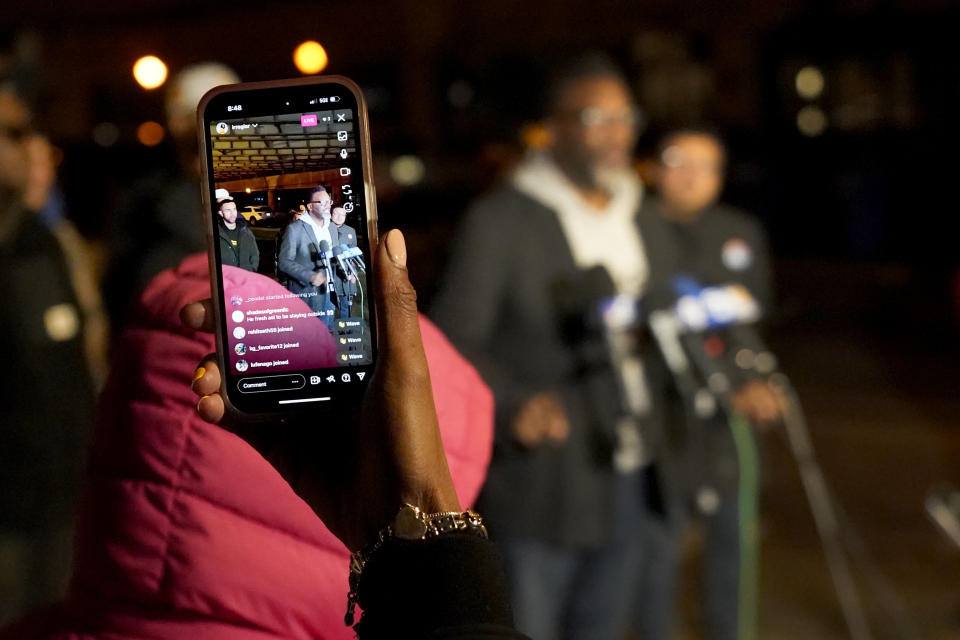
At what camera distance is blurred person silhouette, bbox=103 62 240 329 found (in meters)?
3.54

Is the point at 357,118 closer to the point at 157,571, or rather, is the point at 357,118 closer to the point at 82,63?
the point at 157,571

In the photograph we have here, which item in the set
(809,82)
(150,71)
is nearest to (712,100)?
(809,82)

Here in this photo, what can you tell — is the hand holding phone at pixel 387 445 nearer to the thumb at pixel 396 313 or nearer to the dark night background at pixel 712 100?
the thumb at pixel 396 313

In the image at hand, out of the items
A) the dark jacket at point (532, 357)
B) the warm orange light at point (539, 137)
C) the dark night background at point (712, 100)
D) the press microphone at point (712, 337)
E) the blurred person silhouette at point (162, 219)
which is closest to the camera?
the dark jacket at point (532, 357)

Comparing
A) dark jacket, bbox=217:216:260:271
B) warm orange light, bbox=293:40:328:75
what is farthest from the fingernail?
warm orange light, bbox=293:40:328:75

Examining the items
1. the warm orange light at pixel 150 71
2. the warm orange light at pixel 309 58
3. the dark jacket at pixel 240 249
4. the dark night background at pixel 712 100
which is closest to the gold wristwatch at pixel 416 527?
the dark jacket at pixel 240 249

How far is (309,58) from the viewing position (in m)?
1.46

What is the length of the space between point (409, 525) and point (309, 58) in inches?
25.2

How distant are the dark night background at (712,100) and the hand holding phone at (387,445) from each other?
960 centimetres

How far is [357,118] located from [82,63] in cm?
1610

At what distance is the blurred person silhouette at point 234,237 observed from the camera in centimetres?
138

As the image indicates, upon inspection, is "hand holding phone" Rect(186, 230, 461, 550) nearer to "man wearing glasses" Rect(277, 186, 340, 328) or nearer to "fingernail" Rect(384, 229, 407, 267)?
"fingernail" Rect(384, 229, 407, 267)

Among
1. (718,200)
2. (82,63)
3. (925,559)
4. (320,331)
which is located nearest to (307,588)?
(320,331)

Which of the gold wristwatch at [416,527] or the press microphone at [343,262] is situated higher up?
the press microphone at [343,262]
